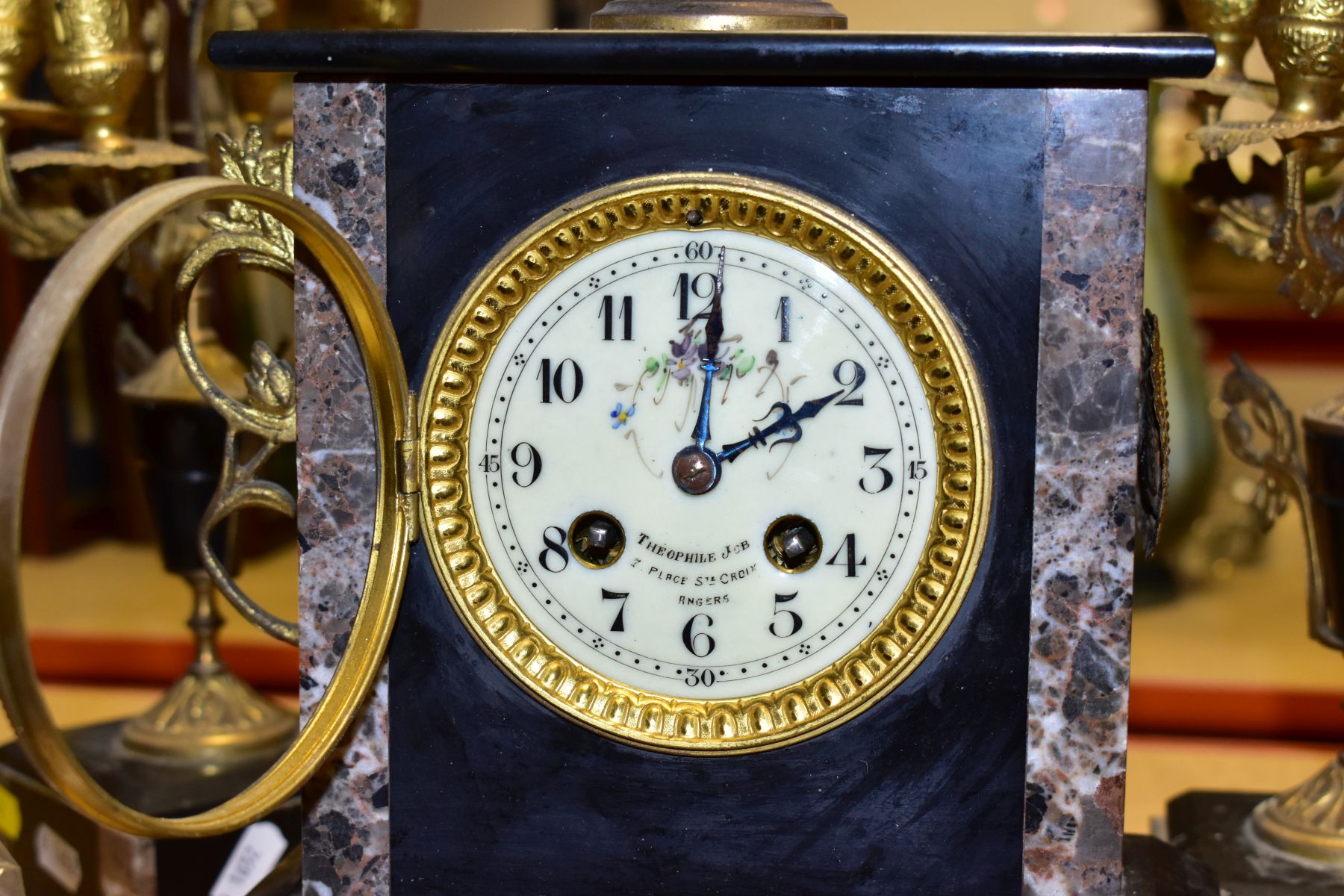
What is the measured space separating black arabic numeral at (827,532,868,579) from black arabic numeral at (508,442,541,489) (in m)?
0.21

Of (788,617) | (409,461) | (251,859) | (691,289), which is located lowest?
(251,859)

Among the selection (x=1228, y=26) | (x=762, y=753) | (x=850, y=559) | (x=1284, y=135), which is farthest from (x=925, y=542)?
(x=1228, y=26)

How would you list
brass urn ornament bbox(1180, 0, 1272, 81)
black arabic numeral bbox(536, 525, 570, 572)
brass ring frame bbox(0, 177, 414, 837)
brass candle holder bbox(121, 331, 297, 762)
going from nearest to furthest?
brass ring frame bbox(0, 177, 414, 837) < black arabic numeral bbox(536, 525, 570, 572) < brass urn ornament bbox(1180, 0, 1272, 81) < brass candle holder bbox(121, 331, 297, 762)

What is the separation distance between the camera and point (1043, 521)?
3.23 ft

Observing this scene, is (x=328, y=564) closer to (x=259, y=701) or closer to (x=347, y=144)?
(x=347, y=144)

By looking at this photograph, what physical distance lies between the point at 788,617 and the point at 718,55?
0.37 meters

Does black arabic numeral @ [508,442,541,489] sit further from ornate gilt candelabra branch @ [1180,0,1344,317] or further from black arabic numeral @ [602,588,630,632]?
ornate gilt candelabra branch @ [1180,0,1344,317]

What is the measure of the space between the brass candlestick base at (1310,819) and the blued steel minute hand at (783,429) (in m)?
0.63

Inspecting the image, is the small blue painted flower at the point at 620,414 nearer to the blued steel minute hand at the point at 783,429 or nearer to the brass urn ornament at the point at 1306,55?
the blued steel minute hand at the point at 783,429

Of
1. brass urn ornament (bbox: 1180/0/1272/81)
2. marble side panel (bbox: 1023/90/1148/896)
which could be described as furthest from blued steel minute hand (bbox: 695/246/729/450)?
brass urn ornament (bbox: 1180/0/1272/81)

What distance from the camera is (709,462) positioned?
100cm

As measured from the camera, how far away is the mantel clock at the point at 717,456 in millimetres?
969

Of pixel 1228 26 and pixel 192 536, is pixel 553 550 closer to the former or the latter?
pixel 192 536

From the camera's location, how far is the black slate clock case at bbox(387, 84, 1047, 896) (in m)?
0.97
